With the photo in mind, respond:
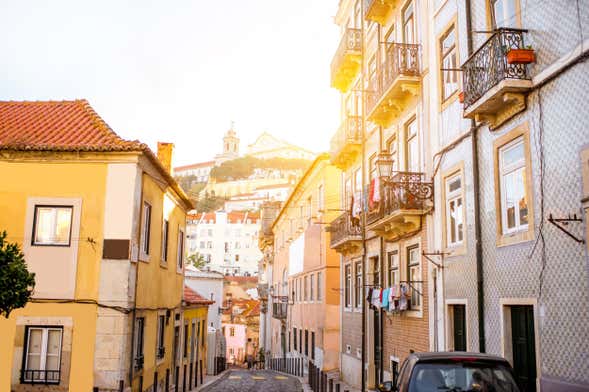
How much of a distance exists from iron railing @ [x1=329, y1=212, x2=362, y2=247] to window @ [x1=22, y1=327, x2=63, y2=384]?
973 centimetres

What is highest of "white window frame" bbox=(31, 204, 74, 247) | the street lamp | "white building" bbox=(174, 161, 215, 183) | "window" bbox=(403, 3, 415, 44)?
"white building" bbox=(174, 161, 215, 183)

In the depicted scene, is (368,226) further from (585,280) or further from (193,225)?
(193,225)

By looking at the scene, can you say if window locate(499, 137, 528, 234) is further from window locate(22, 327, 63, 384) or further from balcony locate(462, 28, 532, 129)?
window locate(22, 327, 63, 384)

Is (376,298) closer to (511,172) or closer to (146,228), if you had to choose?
(146,228)

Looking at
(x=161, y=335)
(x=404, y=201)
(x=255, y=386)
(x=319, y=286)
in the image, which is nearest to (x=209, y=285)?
(x=319, y=286)

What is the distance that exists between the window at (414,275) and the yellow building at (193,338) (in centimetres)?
1054

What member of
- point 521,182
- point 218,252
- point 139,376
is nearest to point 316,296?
point 139,376

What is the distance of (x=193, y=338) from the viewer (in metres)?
26.9

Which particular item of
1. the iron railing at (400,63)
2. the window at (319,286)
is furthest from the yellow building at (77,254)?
the window at (319,286)

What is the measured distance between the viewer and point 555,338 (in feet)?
29.1

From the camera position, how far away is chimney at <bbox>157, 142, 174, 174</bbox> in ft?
70.8

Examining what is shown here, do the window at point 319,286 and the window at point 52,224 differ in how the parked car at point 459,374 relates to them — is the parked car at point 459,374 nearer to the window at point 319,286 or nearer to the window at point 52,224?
the window at point 52,224

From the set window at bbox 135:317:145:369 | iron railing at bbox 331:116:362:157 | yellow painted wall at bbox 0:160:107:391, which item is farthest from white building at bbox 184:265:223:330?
yellow painted wall at bbox 0:160:107:391

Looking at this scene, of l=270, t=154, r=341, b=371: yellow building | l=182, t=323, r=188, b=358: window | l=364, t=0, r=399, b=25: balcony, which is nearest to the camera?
l=364, t=0, r=399, b=25: balcony
